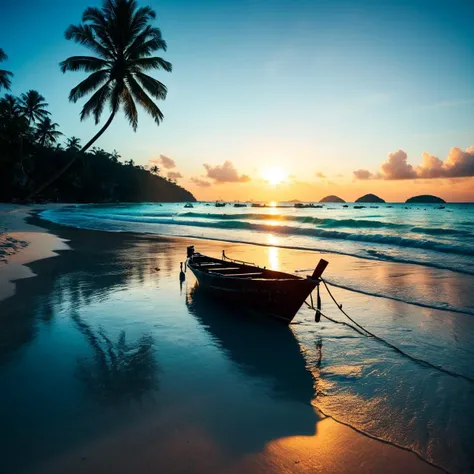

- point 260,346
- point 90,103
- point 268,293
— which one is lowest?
point 260,346

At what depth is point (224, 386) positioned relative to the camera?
12.9ft

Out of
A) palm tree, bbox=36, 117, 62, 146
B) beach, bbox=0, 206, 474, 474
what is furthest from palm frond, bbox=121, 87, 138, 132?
palm tree, bbox=36, 117, 62, 146

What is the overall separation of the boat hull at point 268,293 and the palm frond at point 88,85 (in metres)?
20.9

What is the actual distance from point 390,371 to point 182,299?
4.63m

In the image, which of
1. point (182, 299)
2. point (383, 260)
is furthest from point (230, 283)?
point (383, 260)

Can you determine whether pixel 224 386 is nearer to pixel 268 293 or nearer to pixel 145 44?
pixel 268 293

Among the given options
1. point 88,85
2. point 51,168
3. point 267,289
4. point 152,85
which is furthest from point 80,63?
point 51,168

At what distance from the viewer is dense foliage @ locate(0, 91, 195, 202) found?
49.1 m

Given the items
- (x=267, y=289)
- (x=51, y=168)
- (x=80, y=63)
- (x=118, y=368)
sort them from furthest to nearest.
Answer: (x=51, y=168)
(x=80, y=63)
(x=267, y=289)
(x=118, y=368)

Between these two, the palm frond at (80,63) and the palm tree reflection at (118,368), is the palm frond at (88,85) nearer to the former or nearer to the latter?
the palm frond at (80,63)

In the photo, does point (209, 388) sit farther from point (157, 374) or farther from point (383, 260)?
point (383, 260)

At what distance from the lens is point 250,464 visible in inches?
106

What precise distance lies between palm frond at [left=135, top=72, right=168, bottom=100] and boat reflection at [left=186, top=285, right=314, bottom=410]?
66.8 ft

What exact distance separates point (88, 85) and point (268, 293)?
73.6 ft
